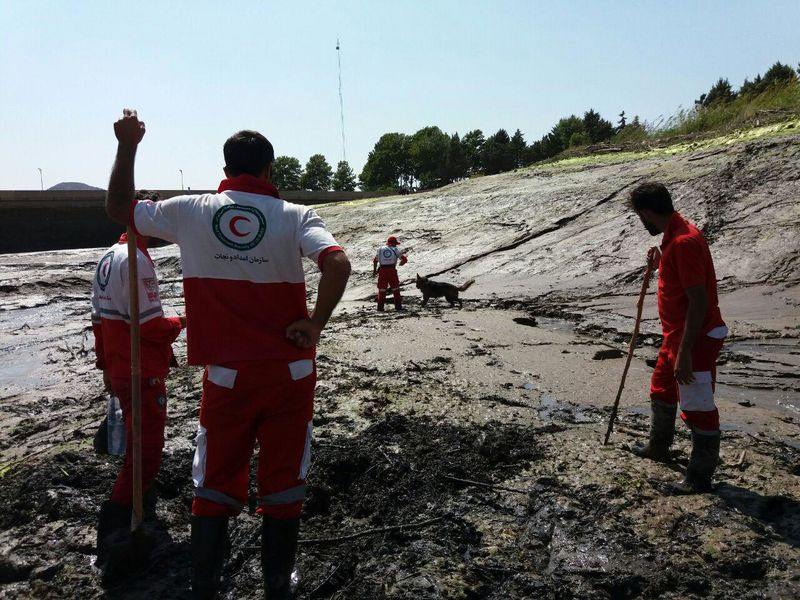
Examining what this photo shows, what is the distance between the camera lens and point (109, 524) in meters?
3.14

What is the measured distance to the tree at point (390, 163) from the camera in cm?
7206

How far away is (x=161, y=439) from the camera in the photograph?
343 cm

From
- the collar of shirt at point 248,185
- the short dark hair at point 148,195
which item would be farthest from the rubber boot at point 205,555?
the short dark hair at point 148,195

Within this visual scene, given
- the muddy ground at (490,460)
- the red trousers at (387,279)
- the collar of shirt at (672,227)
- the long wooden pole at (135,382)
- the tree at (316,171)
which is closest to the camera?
the muddy ground at (490,460)

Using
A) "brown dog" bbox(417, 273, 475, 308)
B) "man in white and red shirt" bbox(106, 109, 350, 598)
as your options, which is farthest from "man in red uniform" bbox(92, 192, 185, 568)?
"brown dog" bbox(417, 273, 475, 308)

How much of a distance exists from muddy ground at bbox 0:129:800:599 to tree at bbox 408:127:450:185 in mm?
55390

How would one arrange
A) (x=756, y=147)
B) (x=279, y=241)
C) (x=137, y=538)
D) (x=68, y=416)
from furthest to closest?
(x=756, y=147) < (x=68, y=416) < (x=137, y=538) < (x=279, y=241)

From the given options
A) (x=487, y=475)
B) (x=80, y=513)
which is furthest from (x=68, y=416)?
(x=487, y=475)

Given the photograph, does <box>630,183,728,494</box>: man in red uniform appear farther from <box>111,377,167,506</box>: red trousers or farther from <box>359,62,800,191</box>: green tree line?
<box>359,62,800,191</box>: green tree line

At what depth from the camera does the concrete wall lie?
82.7 ft

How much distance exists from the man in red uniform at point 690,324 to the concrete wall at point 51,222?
81.7 ft

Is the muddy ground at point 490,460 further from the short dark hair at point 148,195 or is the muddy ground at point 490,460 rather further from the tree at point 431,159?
the tree at point 431,159

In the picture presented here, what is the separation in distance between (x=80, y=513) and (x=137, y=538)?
70 cm

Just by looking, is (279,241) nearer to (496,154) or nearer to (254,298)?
(254,298)
